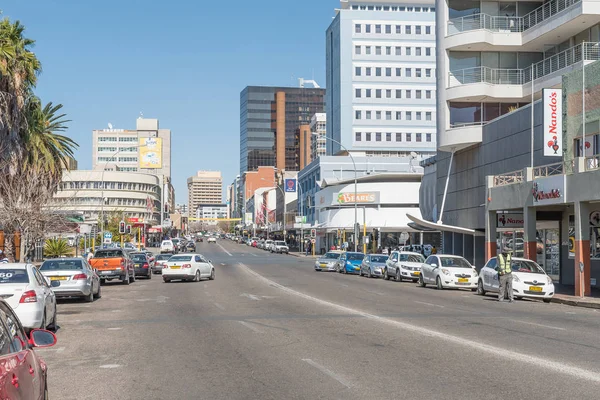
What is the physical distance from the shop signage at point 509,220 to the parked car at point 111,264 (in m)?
19.3

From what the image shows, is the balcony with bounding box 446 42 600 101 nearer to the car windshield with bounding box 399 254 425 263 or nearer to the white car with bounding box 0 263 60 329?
the car windshield with bounding box 399 254 425 263

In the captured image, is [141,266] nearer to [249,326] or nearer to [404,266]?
[404,266]

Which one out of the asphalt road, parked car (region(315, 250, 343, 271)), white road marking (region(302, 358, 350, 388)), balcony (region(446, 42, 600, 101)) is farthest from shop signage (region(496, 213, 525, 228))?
white road marking (region(302, 358, 350, 388))

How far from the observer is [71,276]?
2448cm

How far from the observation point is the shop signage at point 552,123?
3341cm

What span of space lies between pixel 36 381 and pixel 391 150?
351 ft

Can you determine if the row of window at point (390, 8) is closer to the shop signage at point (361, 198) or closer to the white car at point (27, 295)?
the shop signage at point (361, 198)

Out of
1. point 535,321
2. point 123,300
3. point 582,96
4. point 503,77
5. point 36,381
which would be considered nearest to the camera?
point 36,381

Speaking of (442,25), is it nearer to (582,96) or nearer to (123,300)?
(582,96)

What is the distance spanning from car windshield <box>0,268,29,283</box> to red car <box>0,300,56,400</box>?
9369 mm

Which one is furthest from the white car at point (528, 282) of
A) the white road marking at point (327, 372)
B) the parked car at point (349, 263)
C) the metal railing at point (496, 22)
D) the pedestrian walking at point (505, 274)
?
the parked car at point (349, 263)

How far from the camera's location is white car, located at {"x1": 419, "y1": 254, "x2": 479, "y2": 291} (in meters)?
33.5

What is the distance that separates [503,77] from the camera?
45844 mm

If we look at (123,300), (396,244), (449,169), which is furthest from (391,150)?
(123,300)
